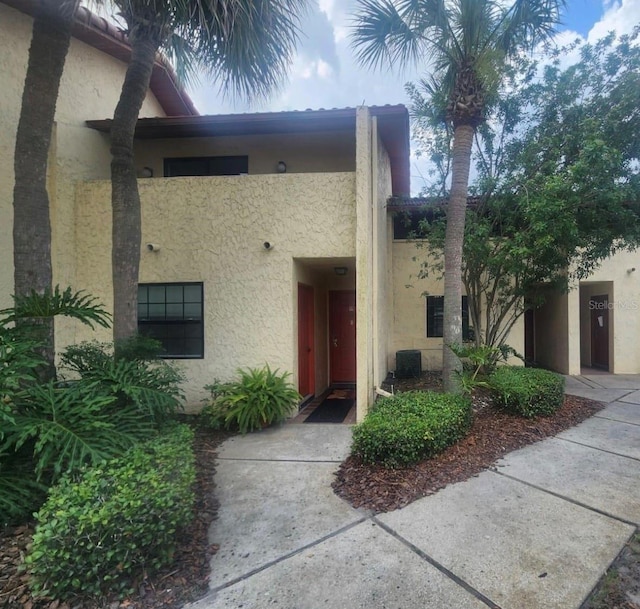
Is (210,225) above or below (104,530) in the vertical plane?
above

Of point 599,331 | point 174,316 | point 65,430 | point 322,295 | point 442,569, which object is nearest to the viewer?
point 442,569

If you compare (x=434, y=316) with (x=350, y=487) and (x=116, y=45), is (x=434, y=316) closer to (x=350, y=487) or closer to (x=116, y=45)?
(x=350, y=487)

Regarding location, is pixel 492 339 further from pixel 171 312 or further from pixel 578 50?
pixel 171 312

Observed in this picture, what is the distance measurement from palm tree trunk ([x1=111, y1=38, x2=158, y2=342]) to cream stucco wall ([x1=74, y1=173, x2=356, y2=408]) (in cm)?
195

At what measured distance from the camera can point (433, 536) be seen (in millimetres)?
3385

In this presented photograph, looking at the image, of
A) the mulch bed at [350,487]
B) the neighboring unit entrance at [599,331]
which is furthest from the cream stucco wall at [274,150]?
the neighboring unit entrance at [599,331]

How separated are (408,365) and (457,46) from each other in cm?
731

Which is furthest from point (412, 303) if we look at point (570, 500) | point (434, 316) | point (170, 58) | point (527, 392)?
point (170, 58)

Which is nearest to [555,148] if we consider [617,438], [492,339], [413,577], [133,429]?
[492,339]

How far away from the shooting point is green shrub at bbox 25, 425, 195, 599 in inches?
101

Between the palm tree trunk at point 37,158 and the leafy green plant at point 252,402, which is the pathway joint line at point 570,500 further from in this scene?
the palm tree trunk at point 37,158

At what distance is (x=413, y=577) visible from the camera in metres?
2.86

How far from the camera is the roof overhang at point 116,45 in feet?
20.9

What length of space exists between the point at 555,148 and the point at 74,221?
10.4m
